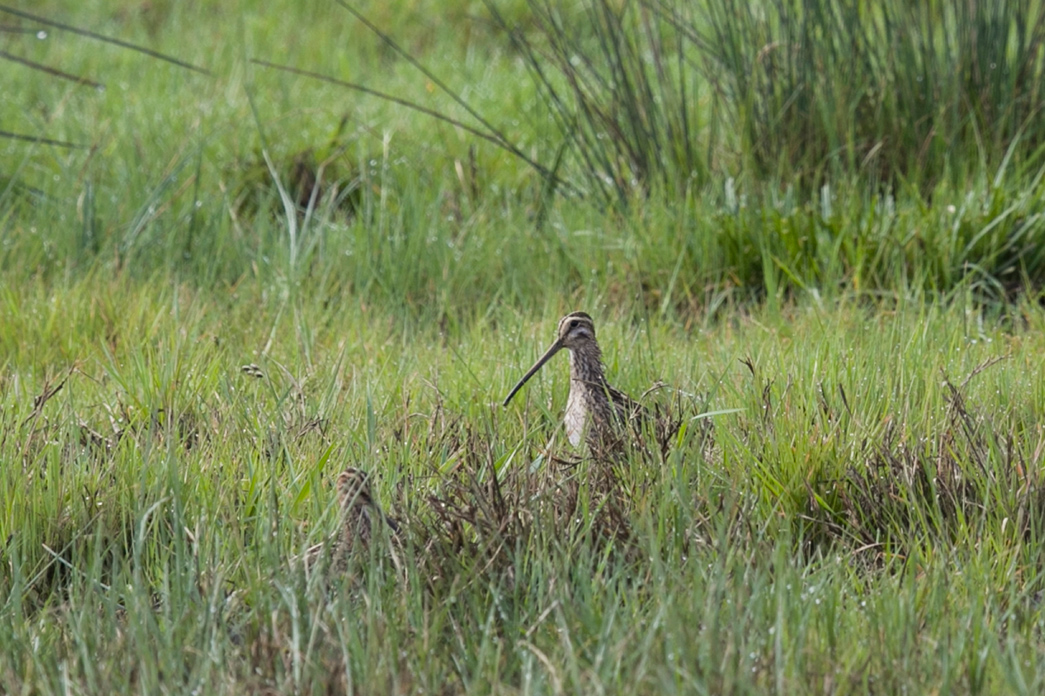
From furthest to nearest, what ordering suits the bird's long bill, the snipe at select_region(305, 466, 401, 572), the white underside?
the bird's long bill < the white underside < the snipe at select_region(305, 466, 401, 572)

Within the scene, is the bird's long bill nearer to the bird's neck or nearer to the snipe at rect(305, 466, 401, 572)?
the bird's neck

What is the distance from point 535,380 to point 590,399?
0.45m

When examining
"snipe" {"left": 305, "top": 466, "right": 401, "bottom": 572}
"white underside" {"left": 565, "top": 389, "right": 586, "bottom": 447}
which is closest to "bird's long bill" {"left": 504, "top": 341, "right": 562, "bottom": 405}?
"white underside" {"left": 565, "top": 389, "right": 586, "bottom": 447}

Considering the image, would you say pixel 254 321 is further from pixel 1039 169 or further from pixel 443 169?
pixel 1039 169

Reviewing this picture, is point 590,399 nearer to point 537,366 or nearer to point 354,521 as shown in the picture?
point 537,366

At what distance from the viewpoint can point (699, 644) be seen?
2502mm

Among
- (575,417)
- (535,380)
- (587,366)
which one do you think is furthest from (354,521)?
(535,380)

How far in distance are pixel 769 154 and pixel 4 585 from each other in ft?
12.4

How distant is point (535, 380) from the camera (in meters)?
4.28

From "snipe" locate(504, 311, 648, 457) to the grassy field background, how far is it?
0.09 metres

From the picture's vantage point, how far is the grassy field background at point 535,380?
2598 millimetres

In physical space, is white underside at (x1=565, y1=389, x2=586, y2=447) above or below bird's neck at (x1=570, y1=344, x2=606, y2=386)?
below

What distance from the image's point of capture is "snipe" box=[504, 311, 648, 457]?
3477mm

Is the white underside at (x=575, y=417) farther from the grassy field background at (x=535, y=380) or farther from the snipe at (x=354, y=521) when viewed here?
the snipe at (x=354, y=521)
